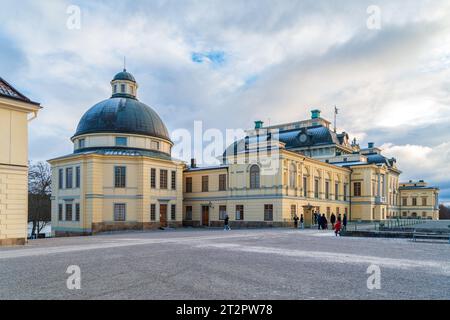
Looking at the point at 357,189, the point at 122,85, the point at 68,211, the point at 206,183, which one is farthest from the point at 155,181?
the point at 357,189

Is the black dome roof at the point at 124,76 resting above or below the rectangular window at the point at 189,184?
above

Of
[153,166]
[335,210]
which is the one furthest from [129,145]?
[335,210]

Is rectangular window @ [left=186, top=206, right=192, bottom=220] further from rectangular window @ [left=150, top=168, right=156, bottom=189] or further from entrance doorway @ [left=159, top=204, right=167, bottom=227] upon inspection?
rectangular window @ [left=150, top=168, right=156, bottom=189]

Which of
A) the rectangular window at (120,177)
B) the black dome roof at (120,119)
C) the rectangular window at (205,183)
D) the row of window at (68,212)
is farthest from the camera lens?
the rectangular window at (205,183)

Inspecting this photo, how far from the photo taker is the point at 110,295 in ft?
26.2

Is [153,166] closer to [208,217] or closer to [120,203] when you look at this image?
[120,203]

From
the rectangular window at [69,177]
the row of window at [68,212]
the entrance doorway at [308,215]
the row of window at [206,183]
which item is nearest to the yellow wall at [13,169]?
the row of window at [68,212]

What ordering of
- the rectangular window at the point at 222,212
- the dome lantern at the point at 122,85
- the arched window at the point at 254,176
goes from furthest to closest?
the dome lantern at the point at 122,85
the rectangular window at the point at 222,212
the arched window at the point at 254,176

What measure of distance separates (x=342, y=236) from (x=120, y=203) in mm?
22604

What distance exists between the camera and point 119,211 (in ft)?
128

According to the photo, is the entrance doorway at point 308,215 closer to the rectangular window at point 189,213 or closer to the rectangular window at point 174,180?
the rectangular window at point 189,213

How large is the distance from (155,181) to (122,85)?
43.2ft

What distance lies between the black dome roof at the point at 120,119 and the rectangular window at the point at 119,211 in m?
7.92

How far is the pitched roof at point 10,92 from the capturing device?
792 inches
